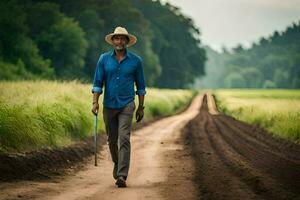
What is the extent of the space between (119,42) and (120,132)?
1.46 meters

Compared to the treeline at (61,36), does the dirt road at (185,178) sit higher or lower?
lower

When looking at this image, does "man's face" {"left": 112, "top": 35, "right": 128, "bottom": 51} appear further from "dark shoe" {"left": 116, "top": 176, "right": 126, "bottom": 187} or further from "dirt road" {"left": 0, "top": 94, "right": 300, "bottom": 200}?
"dirt road" {"left": 0, "top": 94, "right": 300, "bottom": 200}

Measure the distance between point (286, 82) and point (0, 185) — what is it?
15927 centimetres

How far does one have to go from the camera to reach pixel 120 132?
8.19 m

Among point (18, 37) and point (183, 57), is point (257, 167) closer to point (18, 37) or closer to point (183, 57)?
point (18, 37)

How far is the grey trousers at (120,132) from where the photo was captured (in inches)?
320

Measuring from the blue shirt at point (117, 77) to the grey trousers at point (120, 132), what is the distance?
12 cm

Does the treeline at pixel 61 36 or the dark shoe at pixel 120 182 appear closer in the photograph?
the dark shoe at pixel 120 182

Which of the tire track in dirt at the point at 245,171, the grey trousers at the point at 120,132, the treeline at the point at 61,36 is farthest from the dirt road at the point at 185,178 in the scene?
the treeline at the point at 61,36

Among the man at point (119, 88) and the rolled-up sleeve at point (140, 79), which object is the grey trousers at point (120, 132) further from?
the rolled-up sleeve at point (140, 79)

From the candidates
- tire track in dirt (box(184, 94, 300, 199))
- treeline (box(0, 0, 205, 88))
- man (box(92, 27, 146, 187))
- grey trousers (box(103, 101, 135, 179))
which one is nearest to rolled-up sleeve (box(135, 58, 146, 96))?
man (box(92, 27, 146, 187))

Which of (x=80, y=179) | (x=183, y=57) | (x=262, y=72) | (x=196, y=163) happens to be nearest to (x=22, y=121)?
(x=80, y=179)

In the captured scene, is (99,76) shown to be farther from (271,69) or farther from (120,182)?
(271,69)

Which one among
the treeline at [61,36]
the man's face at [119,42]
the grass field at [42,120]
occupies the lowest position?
the grass field at [42,120]
